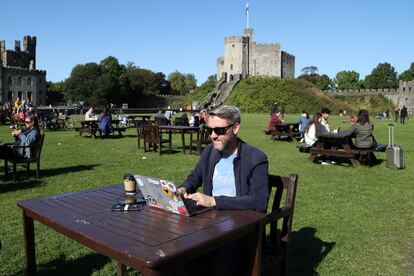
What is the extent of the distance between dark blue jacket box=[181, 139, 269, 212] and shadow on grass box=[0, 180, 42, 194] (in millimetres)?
5669

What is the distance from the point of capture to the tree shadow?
14.4 feet

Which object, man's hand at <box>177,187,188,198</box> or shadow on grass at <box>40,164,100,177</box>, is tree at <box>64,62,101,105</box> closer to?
shadow on grass at <box>40,164,100,177</box>

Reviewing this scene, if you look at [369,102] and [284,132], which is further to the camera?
[369,102]

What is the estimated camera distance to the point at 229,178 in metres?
3.68

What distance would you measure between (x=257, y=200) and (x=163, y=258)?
132cm

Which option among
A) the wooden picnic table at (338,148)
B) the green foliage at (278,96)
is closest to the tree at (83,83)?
the green foliage at (278,96)

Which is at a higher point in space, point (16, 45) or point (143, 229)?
point (16, 45)

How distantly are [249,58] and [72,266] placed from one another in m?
74.9

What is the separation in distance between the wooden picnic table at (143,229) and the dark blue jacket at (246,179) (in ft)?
0.43

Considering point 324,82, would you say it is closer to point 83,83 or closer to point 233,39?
point 233,39

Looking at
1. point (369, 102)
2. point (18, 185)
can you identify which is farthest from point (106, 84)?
point (18, 185)

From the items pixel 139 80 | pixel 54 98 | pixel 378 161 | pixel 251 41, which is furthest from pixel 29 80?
pixel 378 161

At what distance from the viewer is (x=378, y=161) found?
12.4 meters

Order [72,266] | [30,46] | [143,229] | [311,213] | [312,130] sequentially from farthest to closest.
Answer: [30,46], [312,130], [311,213], [72,266], [143,229]
